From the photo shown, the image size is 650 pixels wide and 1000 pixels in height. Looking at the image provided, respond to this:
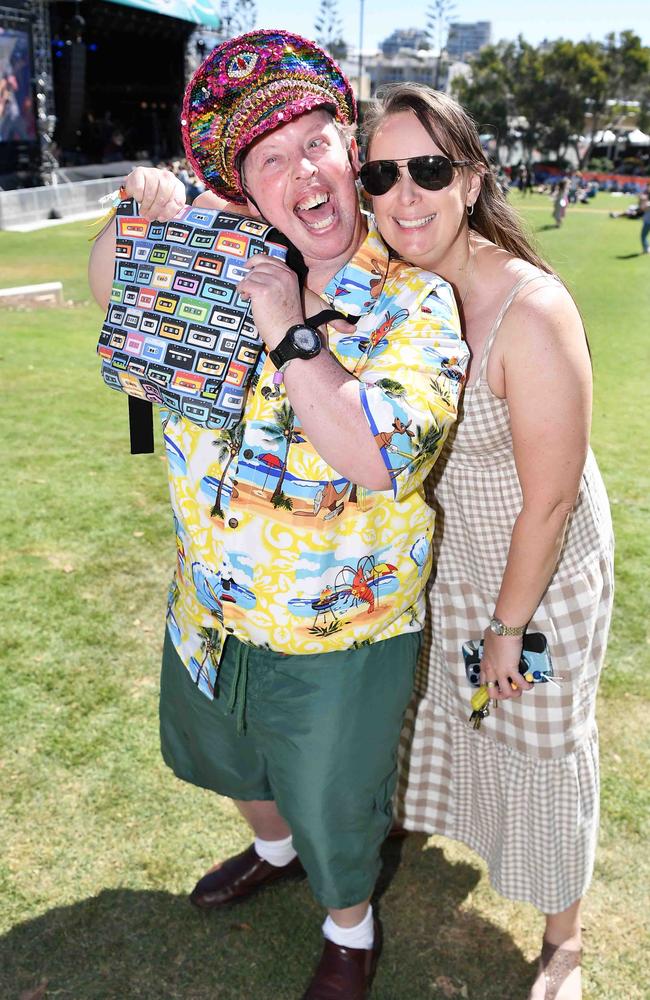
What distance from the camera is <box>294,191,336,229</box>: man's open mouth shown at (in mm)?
1774

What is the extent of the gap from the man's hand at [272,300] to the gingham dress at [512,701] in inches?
19.7

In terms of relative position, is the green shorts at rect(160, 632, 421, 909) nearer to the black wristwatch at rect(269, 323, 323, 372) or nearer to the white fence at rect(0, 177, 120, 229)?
the black wristwatch at rect(269, 323, 323, 372)

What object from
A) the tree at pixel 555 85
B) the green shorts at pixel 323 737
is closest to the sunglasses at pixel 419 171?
the green shorts at pixel 323 737

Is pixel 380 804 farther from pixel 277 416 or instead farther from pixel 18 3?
pixel 18 3

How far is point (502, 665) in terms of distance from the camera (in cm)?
213

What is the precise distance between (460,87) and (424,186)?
8219cm

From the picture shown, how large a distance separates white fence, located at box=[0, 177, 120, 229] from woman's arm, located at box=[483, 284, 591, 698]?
2187 centimetres

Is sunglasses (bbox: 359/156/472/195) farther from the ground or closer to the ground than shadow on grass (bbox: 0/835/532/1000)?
farther from the ground

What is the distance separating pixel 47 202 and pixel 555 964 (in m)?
24.2

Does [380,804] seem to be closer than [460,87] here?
Yes

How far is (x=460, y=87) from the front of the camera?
7462 centimetres

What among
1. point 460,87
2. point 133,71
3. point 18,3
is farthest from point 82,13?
point 460,87

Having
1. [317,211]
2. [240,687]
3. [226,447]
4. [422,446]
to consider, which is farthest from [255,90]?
[240,687]

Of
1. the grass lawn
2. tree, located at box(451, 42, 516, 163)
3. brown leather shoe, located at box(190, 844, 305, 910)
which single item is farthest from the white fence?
tree, located at box(451, 42, 516, 163)
